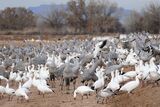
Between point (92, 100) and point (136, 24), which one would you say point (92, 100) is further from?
point (136, 24)

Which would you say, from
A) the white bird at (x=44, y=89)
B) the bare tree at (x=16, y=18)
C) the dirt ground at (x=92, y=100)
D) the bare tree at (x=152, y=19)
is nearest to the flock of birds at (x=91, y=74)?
the white bird at (x=44, y=89)

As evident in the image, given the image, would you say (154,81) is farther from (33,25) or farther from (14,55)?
(33,25)

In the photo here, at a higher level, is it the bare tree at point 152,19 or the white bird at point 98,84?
the bare tree at point 152,19

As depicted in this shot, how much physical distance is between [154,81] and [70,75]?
13.4 feet

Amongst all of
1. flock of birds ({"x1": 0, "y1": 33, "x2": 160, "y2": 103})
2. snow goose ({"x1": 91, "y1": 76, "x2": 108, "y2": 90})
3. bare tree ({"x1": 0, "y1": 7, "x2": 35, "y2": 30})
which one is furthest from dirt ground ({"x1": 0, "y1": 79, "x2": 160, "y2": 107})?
bare tree ({"x1": 0, "y1": 7, "x2": 35, "y2": 30})

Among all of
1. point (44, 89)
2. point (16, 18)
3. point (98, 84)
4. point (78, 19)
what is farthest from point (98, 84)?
point (16, 18)

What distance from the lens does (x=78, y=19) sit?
87.4 m

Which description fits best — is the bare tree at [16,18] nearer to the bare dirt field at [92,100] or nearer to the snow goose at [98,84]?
the bare dirt field at [92,100]

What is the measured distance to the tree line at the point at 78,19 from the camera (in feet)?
276

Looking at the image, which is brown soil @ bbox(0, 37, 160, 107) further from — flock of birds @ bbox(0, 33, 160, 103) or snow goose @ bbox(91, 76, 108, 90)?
snow goose @ bbox(91, 76, 108, 90)

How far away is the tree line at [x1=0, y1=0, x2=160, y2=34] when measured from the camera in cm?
8412

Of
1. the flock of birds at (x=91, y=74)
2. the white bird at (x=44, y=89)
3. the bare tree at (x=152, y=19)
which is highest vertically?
the bare tree at (x=152, y=19)

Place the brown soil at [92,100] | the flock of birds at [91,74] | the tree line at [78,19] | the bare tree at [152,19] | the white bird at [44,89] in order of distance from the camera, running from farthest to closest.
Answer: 1. the tree line at [78,19]
2. the bare tree at [152,19]
3. the white bird at [44,89]
4. the flock of birds at [91,74]
5. the brown soil at [92,100]

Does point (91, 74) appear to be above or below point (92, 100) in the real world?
above
